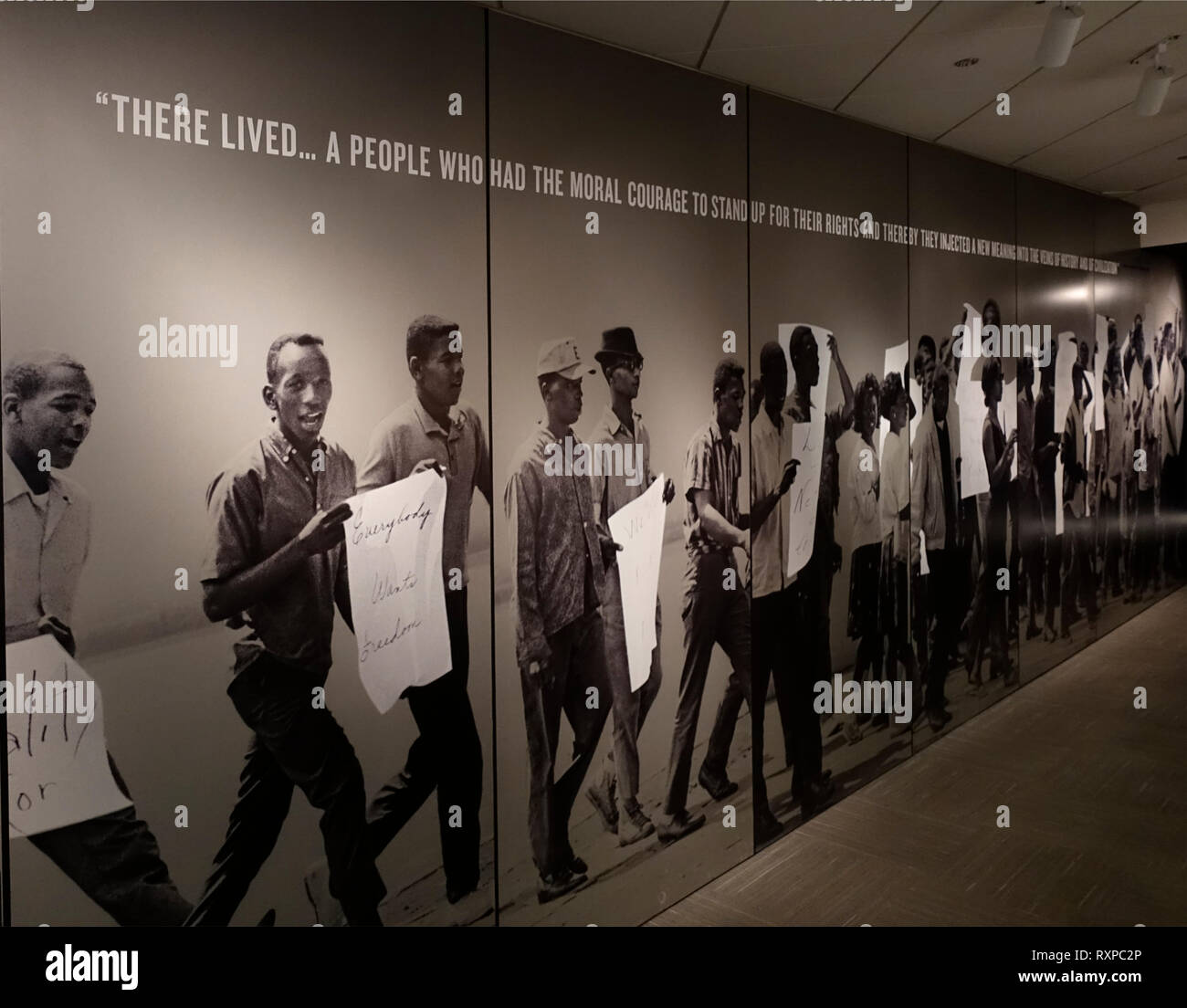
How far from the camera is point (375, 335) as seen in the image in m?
2.86

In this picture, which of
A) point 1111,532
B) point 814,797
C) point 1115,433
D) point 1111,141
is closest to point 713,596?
point 814,797

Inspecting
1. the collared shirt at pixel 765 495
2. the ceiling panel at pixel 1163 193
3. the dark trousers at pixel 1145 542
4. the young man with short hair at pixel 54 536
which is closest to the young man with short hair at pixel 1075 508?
the dark trousers at pixel 1145 542

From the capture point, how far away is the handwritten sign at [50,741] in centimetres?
232

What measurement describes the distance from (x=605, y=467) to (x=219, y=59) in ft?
6.19

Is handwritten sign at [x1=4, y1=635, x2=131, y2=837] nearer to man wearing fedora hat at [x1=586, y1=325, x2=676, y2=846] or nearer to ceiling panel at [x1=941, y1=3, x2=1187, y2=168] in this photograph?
man wearing fedora hat at [x1=586, y1=325, x2=676, y2=846]

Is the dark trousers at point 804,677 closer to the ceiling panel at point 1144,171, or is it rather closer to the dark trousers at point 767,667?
the dark trousers at point 767,667

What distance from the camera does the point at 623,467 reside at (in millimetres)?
3568

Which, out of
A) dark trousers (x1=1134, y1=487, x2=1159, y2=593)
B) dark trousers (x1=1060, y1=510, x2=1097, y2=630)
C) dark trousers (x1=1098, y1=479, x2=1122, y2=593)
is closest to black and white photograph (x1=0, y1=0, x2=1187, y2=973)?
dark trousers (x1=1060, y1=510, x2=1097, y2=630)

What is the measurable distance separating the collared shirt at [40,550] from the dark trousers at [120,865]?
46 cm

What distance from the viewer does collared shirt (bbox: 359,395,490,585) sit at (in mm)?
2879

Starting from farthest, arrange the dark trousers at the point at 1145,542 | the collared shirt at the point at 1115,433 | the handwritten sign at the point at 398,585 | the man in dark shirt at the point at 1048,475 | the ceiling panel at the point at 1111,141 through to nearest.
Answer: the dark trousers at the point at 1145,542, the collared shirt at the point at 1115,433, the man in dark shirt at the point at 1048,475, the ceiling panel at the point at 1111,141, the handwritten sign at the point at 398,585

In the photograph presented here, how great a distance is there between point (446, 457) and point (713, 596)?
151 centimetres
